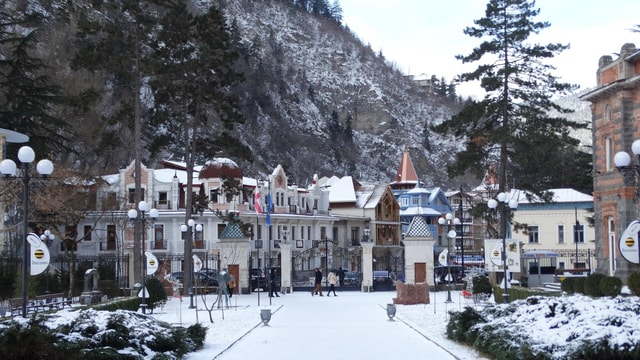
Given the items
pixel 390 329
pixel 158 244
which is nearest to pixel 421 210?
pixel 158 244

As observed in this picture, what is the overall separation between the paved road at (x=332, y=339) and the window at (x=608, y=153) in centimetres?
1330

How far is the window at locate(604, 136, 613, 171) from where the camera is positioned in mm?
36688

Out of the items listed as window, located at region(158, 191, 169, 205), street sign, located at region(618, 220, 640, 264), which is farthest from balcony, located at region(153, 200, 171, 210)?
street sign, located at region(618, 220, 640, 264)

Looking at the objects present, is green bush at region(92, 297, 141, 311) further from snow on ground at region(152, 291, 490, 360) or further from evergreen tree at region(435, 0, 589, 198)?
evergreen tree at region(435, 0, 589, 198)

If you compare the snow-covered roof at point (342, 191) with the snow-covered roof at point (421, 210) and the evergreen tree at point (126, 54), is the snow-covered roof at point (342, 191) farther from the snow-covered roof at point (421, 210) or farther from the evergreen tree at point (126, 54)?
the evergreen tree at point (126, 54)

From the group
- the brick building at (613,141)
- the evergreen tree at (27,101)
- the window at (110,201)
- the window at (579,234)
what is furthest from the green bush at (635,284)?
the window at (579,234)

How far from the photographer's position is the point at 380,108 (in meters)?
180

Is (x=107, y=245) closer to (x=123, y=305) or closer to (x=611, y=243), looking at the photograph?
(x=611, y=243)

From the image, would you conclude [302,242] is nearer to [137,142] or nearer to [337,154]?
[137,142]

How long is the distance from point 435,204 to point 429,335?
286 feet

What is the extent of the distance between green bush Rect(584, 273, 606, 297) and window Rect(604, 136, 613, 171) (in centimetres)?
1234

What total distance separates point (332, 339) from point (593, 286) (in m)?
9.61

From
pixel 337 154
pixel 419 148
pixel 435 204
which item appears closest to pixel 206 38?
pixel 435 204

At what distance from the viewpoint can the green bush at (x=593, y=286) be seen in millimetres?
24884
